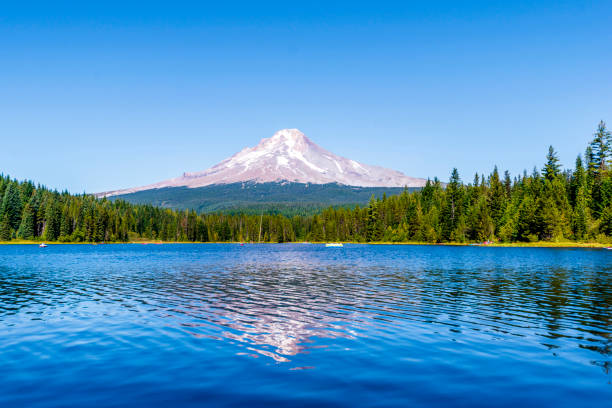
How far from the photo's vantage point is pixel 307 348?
19.8 m

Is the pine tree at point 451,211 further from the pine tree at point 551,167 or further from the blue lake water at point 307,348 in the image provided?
the blue lake water at point 307,348

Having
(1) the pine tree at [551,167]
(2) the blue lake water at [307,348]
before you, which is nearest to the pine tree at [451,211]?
(1) the pine tree at [551,167]

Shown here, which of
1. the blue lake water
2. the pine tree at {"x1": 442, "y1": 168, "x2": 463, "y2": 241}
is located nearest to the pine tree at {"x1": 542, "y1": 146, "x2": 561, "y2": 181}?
the pine tree at {"x1": 442, "y1": 168, "x2": 463, "y2": 241}

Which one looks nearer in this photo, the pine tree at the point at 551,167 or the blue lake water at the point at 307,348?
the blue lake water at the point at 307,348

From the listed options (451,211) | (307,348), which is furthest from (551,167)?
(307,348)

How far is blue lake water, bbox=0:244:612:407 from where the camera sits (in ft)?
46.0

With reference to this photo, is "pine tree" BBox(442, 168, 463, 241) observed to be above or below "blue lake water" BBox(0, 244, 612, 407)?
above

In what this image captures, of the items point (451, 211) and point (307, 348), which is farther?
point (451, 211)

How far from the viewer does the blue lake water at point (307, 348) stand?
46.0 feet

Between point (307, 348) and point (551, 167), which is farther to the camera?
point (551, 167)

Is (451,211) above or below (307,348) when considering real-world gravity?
above

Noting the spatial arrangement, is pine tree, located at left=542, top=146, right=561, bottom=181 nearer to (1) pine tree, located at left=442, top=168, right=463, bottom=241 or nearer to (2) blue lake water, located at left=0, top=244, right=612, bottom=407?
A: (1) pine tree, located at left=442, top=168, right=463, bottom=241

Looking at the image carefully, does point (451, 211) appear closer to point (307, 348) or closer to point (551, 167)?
point (551, 167)

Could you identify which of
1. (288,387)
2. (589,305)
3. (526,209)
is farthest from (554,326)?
(526,209)
